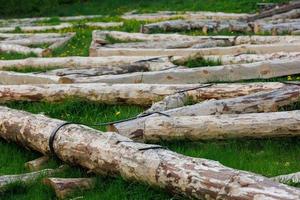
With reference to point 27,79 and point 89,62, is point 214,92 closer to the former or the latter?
point 27,79

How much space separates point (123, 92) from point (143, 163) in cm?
367

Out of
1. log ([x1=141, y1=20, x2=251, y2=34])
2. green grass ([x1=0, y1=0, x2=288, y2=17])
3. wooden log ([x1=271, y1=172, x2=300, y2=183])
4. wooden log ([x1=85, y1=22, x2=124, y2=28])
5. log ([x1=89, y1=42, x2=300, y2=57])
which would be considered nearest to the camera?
wooden log ([x1=271, y1=172, x2=300, y2=183])

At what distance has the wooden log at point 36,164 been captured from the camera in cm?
731

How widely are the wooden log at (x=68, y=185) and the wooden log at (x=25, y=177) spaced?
12.8 inches

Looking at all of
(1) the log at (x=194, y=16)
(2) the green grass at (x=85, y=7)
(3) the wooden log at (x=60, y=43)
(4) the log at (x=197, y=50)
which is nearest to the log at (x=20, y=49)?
(3) the wooden log at (x=60, y=43)

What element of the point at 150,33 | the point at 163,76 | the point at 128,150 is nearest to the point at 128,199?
the point at 128,150

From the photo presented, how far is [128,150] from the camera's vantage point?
6.18 metres

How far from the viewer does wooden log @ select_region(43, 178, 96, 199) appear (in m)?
6.30

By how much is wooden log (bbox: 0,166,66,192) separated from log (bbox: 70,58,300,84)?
3836 mm

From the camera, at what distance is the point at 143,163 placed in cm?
592

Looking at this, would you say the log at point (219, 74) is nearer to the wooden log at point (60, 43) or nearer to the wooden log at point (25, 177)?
the wooden log at point (25, 177)

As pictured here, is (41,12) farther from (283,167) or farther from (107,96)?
(283,167)

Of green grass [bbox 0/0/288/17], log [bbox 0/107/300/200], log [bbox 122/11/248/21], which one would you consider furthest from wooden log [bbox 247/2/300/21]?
log [bbox 0/107/300/200]

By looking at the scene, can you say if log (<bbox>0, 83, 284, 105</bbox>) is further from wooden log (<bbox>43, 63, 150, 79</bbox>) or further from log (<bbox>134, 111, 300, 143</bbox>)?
log (<bbox>134, 111, 300, 143</bbox>)
